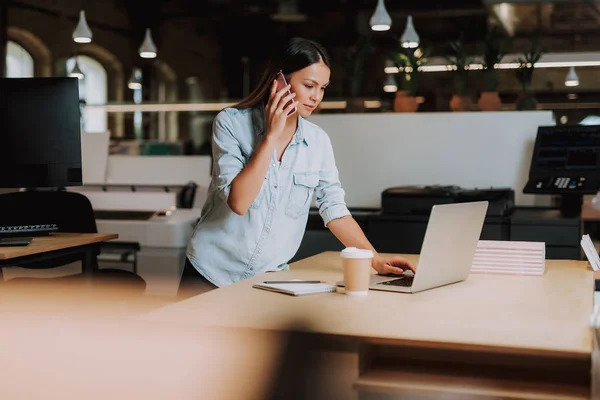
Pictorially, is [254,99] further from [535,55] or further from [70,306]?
[535,55]

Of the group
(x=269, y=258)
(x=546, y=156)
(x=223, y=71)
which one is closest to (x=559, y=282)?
(x=269, y=258)

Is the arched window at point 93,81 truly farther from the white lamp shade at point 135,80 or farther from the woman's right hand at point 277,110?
the woman's right hand at point 277,110

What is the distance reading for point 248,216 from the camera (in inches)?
89.1

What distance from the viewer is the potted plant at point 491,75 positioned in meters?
4.54

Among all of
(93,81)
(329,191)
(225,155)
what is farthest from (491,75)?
(93,81)

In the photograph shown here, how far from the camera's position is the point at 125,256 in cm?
535

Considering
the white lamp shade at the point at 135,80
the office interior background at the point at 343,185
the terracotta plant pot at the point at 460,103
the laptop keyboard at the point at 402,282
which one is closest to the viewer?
the office interior background at the point at 343,185

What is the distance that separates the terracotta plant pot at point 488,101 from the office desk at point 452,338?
2923mm

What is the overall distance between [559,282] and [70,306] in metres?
1.66

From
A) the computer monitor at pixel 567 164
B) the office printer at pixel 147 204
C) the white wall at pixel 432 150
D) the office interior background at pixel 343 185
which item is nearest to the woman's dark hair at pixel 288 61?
the office interior background at pixel 343 185

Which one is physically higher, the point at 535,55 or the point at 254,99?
the point at 535,55

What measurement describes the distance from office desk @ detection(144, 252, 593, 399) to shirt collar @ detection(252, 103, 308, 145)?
0.69 m

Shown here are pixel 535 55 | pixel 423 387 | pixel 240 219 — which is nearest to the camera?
pixel 423 387

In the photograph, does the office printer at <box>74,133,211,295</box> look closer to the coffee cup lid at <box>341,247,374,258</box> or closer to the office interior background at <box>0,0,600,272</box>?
the office interior background at <box>0,0,600,272</box>
